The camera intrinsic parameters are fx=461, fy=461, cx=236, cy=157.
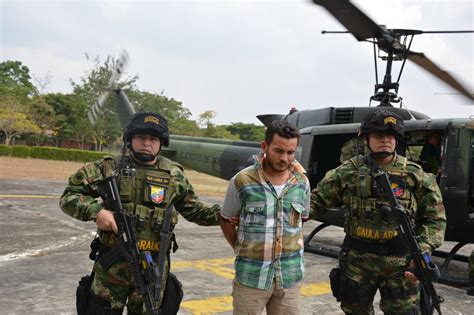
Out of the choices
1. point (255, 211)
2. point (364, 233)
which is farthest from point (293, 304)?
point (364, 233)

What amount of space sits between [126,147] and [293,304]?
1.32m

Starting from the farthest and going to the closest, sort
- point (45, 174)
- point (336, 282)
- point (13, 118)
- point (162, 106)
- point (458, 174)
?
point (162, 106) < point (13, 118) < point (45, 174) < point (458, 174) < point (336, 282)

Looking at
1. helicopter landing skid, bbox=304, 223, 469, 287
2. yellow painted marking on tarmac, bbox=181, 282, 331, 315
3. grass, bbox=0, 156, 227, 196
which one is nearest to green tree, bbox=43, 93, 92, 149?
grass, bbox=0, 156, 227, 196

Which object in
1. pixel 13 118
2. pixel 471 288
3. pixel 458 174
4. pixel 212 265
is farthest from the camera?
pixel 13 118

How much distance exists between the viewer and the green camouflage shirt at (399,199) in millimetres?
2928

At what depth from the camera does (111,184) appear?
253cm

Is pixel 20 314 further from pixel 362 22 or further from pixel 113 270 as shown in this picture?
pixel 362 22

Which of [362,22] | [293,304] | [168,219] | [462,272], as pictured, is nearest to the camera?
[293,304]

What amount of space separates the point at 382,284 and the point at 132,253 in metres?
1.60

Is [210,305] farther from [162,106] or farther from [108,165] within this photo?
[162,106]

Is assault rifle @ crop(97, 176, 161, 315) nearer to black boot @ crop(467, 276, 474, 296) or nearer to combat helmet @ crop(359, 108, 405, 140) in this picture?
combat helmet @ crop(359, 108, 405, 140)

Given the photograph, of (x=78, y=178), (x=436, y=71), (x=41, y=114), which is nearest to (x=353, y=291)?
(x=78, y=178)

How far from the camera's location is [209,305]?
14.2 ft

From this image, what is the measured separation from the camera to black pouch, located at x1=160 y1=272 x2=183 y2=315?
8.93 feet
